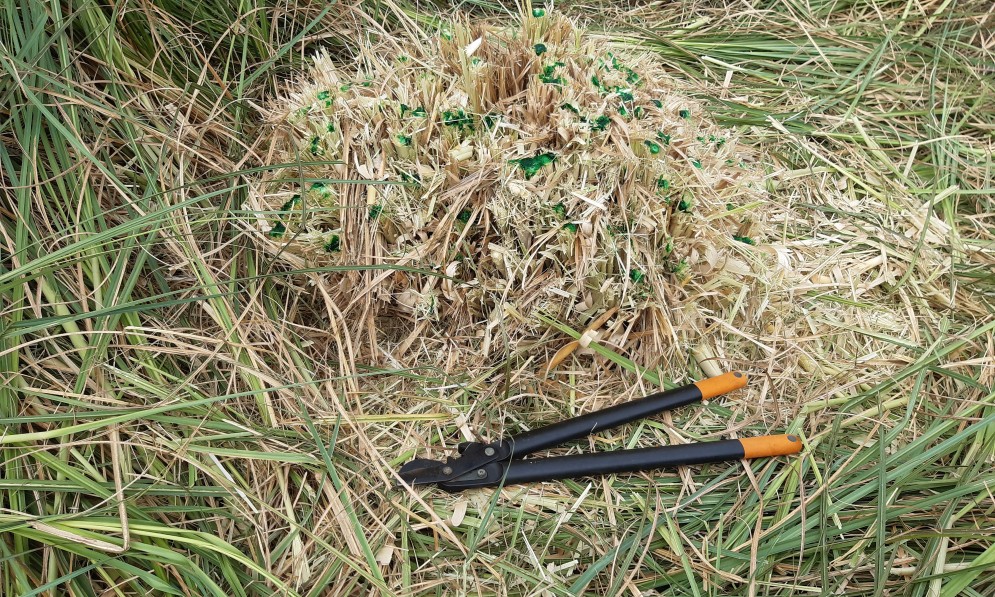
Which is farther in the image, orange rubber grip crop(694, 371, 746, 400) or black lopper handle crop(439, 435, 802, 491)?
orange rubber grip crop(694, 371, 746, 400)

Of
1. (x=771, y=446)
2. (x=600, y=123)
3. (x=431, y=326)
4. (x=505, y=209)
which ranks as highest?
(x=600, y=123)

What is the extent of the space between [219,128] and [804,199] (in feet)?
5.42

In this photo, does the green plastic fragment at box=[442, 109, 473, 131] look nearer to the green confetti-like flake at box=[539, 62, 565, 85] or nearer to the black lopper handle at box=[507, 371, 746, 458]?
the green confetti-like flake at box=[539, 62, 565, 85]

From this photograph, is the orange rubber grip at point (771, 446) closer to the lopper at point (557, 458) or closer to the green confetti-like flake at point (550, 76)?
the lopper at point (557, 458)

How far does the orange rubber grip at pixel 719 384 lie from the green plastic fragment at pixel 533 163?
59cm

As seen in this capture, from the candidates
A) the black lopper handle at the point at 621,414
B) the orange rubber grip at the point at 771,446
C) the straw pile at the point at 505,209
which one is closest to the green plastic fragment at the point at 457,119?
the straw pile at the point at 505,209

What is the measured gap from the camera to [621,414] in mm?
1368

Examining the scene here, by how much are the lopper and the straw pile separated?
222 millimetres

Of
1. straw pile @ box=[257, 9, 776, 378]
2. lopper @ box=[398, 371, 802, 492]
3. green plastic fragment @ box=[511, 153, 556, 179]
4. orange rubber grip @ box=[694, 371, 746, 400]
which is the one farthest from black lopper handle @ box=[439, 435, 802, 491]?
green plastic fragment @ box=[511, 153, 556, 179]

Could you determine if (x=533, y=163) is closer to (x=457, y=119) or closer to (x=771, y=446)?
(x=457, y=119)

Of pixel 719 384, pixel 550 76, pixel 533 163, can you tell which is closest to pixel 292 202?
pixel 533 163

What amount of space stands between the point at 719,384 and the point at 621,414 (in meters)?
0.23

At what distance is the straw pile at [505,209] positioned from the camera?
1.42m

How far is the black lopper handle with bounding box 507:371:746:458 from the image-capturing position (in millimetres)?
1340
